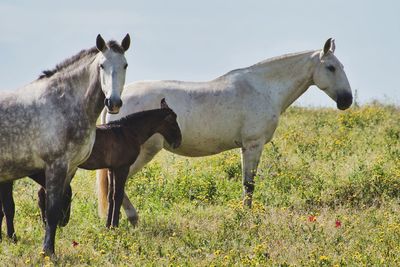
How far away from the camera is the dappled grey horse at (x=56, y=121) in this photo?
773cm

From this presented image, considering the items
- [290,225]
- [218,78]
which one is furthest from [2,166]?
[218,78]

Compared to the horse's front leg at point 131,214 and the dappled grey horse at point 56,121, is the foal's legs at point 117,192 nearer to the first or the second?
the horse's front leg at point 131,214

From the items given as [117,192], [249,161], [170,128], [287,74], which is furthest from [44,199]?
[287,74]

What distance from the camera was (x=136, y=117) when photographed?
966 centimetres

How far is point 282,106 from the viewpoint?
11.3 m

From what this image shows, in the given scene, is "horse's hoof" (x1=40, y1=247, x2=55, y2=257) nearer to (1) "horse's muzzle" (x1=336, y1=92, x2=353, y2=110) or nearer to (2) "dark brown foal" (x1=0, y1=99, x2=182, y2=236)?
(2) "dark brown foal" (x1=0, y1=99, x2=182, y2=236)

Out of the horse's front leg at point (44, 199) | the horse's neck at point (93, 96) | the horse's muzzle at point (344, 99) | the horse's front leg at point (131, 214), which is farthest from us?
the horse's muzzle at point (344, 99)

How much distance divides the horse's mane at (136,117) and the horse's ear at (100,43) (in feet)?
5.99

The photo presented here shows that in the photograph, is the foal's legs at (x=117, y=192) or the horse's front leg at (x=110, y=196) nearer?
the foal's legs at (x=117, y=192)

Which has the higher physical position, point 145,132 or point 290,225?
point 145,132

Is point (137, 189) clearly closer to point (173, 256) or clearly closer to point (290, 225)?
point (290, 225)

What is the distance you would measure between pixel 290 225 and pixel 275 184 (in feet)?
8.58

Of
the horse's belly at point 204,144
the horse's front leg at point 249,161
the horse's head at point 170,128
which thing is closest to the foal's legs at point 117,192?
the horse's head at point 170,128

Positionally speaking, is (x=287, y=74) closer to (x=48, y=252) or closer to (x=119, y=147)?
(x=119, y=147)
